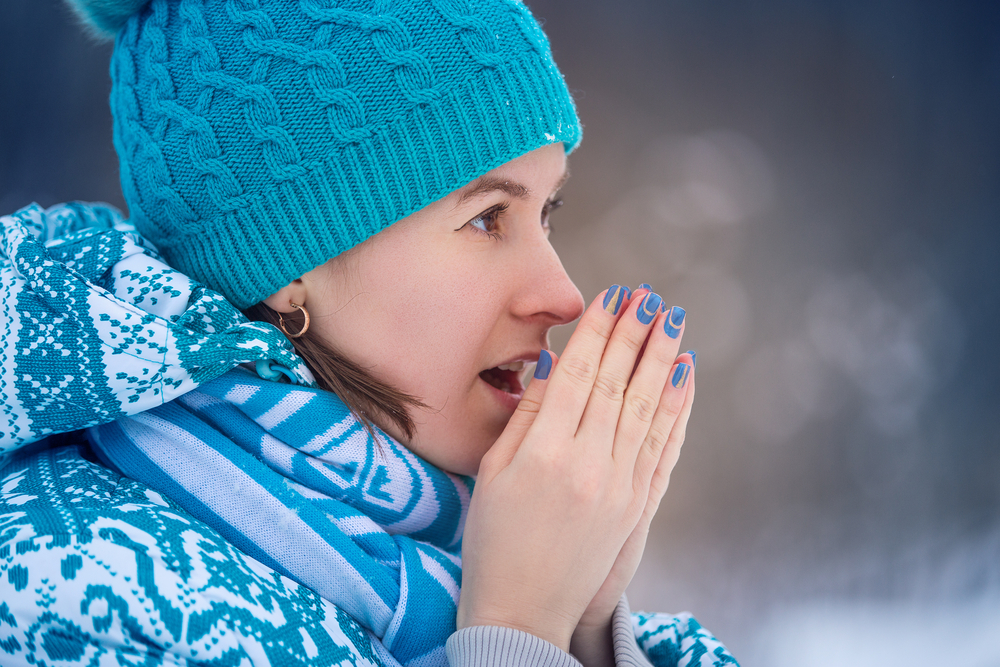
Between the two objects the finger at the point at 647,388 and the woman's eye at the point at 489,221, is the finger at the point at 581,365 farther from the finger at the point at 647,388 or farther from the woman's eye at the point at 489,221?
the woman's eye at the point at 489,221

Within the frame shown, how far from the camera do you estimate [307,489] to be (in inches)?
32.6

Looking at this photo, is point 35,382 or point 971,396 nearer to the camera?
point 35,382

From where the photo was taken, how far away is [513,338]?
38.1 inches

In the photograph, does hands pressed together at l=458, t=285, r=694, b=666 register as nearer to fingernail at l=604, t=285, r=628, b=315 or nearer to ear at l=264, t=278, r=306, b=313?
fingernail at l=604, t=285, r=628, b=315

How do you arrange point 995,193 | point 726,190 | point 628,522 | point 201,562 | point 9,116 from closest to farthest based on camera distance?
1. point 201,562
2. point 628,522
3. point 9,116
4. point 995,193
5. point 726,190

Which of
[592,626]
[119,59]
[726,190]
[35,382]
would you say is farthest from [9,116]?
[726,190]

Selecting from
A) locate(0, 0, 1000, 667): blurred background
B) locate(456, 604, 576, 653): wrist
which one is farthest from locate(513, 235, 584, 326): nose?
locate(0, 0, 1000, 667): blurred background

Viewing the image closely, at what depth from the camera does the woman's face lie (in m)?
0.89

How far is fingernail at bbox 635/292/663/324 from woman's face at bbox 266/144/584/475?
0.34 feet

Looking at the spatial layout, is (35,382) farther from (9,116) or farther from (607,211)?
(607,211)

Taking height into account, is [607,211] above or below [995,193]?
below

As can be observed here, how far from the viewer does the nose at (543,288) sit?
3.07 ft

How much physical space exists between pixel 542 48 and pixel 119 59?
0.74m

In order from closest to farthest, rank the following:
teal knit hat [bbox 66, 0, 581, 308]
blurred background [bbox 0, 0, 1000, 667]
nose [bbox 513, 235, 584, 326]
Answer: teal knit hat [bbox 66, 0, 581, 308] < nose [bbox 513, 235, 584, 326] < blurred background [bbox 0, 0, 1000, 667]
